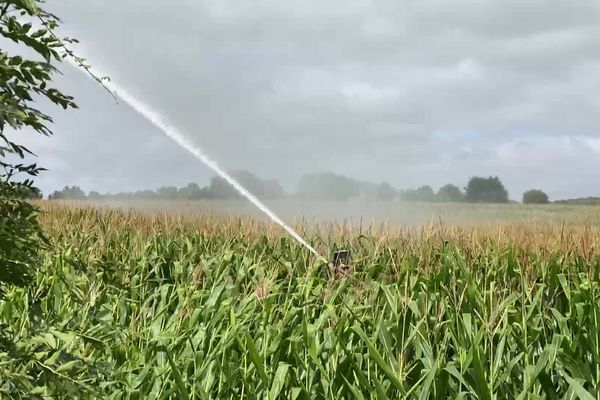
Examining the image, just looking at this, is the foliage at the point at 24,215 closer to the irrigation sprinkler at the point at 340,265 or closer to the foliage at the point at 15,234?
the foliage at the point at 15,234

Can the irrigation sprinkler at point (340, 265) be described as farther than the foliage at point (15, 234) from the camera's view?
Yes

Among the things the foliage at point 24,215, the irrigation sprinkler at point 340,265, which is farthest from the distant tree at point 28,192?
the irrigation sprinkler at point 340,265

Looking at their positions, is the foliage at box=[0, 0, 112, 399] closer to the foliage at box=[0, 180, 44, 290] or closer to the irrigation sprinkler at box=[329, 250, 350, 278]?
the foliage at box=[0, 180, 44, 290]

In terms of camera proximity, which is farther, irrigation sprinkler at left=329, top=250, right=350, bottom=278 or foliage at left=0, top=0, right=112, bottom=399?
irrigation sprinkler at left=329, top=250, right=350, bottom=278

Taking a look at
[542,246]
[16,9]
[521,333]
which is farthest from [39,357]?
[542,246]

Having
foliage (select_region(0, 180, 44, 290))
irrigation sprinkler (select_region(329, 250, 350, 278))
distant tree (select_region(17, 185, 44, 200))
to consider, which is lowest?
irrigation sprinkler (select_region(329, 250, 350, 278))

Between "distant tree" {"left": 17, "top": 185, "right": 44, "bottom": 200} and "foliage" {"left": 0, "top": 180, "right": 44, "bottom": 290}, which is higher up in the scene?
"distant tree" {"left": 17, "top": 185, "right": 44, "bottom": 200}

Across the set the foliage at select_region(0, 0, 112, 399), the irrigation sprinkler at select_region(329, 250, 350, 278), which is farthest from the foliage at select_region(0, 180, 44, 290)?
the irrigation sprinkler at select_region(329, 250, 350, 278)

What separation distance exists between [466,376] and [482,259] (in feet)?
12.6

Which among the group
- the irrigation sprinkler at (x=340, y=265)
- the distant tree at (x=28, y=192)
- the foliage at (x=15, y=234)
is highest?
the distant tree at (x=28, y=192)

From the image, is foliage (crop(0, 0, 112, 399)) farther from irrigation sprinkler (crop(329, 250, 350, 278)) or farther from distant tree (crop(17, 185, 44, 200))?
irrigation sprinkler (crop(329, 250, 350, 278))

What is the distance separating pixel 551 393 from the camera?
4.27 m

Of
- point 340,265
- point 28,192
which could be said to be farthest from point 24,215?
point 340,265

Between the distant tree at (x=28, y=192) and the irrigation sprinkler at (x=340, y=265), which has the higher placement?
the distant tree at (x=28, y=192)
